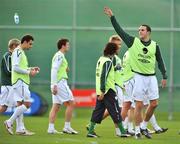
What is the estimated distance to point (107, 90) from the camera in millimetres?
17312

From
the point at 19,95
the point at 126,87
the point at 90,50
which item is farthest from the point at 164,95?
the point at 19,95

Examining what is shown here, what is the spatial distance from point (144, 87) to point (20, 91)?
2.83 meters

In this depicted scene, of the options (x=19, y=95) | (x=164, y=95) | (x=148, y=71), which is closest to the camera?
(x=148, y=71)

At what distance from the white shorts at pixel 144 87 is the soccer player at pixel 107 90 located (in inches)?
21.3

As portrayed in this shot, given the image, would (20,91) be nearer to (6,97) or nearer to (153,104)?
(6,97)

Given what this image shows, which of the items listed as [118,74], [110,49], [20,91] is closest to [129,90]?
[118,74]

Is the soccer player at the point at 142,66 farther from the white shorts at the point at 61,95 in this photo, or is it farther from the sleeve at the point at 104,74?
the white shorts at the point at 61,95

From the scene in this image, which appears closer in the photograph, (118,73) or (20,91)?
(20,91)

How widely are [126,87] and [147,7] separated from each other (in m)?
10.5

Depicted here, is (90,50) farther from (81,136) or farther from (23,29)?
(81,136)

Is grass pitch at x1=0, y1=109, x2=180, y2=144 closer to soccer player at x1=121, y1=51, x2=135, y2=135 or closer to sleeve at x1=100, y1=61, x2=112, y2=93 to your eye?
soccer player at x1=121, y1=51, x2=135, y2=135

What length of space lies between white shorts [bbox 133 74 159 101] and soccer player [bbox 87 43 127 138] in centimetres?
54

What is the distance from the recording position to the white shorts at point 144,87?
1698 cm

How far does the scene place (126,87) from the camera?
19.2 m
